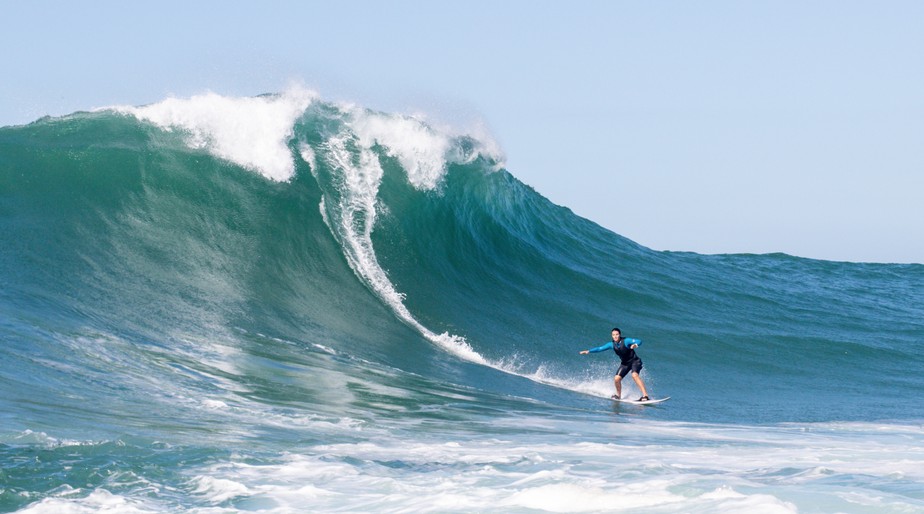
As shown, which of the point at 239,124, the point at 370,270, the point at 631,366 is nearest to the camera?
the point at 631,366

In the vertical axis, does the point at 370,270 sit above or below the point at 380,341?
above

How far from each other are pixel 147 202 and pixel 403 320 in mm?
4087

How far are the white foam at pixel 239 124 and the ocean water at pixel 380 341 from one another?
0.04 m

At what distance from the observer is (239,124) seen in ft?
50.3

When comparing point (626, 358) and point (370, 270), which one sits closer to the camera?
point (626, 358)

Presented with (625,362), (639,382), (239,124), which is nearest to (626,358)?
(625,362)

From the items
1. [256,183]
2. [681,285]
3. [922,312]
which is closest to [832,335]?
[681,285]

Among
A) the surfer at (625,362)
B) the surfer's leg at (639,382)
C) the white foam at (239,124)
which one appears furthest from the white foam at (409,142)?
the surfer's leg at (639,382)

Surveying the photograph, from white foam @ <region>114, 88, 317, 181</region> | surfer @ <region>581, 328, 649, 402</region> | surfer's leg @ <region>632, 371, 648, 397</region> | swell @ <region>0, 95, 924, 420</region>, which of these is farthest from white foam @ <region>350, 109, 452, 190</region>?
surfer's leg @ <region>632, 371, 648, 397</region>

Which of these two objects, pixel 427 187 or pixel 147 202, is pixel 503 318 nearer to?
pixel 427 187

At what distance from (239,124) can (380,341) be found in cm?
541

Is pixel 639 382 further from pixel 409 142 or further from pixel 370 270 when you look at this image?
pixel 409 142

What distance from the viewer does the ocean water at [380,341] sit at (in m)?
5.71

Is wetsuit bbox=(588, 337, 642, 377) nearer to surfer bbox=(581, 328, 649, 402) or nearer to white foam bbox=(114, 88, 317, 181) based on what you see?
surfer bbox=(581, 328, 649, 402)
